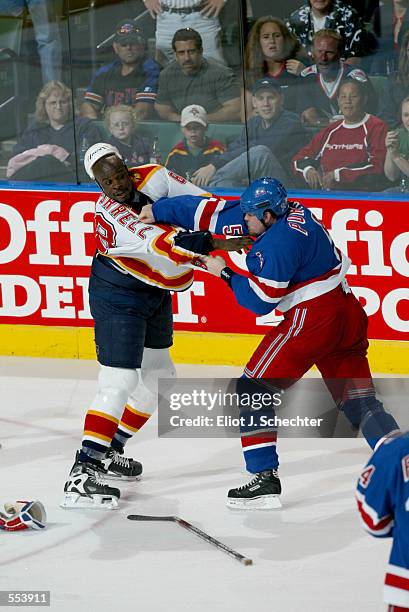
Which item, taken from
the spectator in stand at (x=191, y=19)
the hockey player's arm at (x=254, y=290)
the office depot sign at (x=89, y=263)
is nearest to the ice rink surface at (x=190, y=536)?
the hockey player's arm at (x=254, y=290)

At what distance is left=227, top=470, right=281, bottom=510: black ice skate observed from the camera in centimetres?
444

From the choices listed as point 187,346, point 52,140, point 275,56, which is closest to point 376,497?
point 187,346

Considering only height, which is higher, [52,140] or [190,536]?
[52,140]

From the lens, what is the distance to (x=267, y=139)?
6316 mm

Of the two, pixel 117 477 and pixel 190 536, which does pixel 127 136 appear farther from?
pixel 190 536

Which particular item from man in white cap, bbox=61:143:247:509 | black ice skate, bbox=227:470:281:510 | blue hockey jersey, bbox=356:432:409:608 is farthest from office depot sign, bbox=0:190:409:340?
blue hockey jersey, bbox=356:432:409:608

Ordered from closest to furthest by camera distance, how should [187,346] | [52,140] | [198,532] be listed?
[198,532] → [187,346] → [52,140]

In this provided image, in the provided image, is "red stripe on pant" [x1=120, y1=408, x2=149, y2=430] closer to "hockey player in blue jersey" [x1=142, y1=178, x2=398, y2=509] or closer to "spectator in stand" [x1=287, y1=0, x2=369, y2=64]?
"hockey player in blue jersey" [x1=142, y1=178, x2=398, y2=509]

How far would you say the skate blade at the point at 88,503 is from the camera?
14.7 feet

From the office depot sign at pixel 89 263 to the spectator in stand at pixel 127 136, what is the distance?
30 centimetres

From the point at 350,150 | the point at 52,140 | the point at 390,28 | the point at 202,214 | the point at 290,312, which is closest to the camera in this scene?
the point at 290,312

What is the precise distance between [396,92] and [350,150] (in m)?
0.36

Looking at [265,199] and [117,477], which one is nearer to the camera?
[265,199]

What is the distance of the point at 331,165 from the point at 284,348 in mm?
2088
